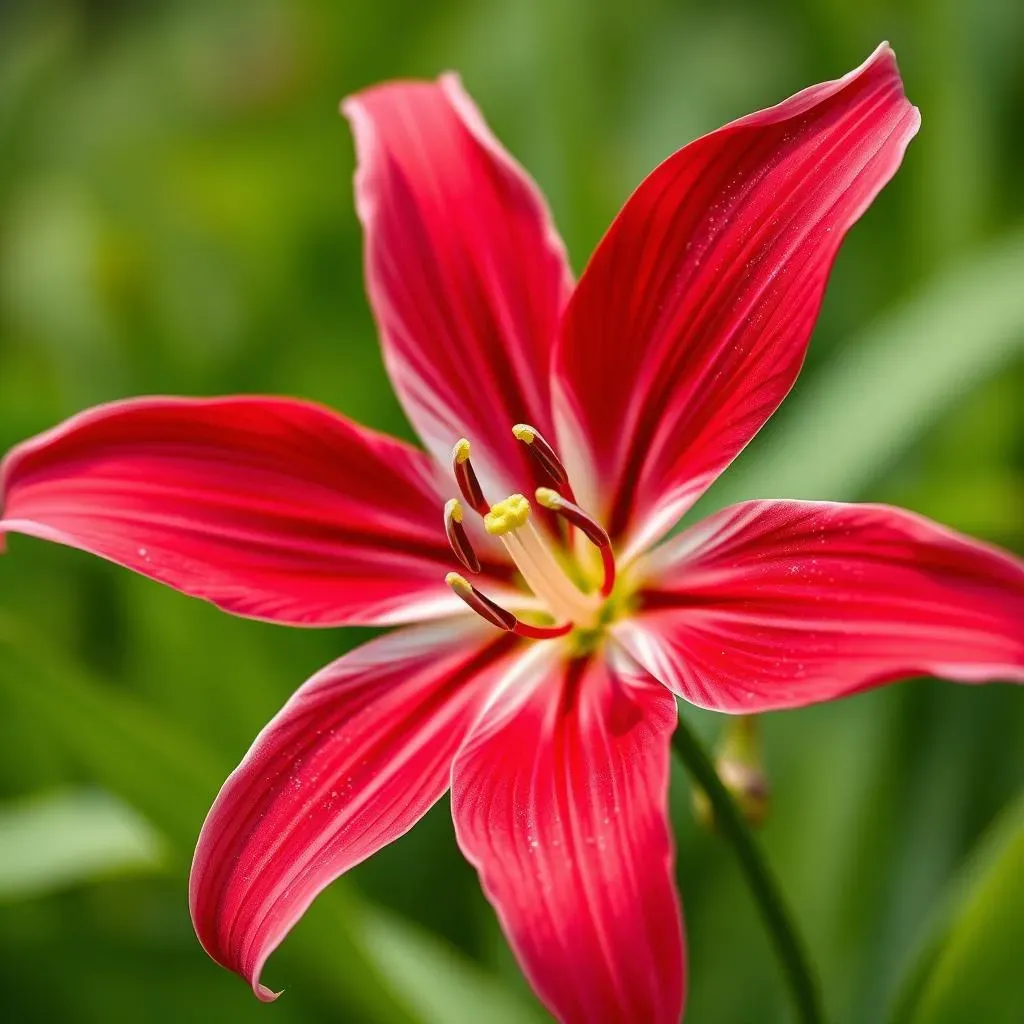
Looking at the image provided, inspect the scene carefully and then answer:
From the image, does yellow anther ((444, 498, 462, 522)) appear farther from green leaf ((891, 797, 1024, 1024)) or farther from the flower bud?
green leaf ((891, 797, 1024, 1024))

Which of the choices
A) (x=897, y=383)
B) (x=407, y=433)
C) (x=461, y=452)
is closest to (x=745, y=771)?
(x=461, y=452)

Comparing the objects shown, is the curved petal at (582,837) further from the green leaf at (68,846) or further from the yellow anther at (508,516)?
the green leaf at (68,846)

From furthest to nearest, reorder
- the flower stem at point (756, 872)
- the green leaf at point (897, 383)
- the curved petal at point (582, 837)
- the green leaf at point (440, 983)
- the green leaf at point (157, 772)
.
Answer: the green leaf at point (897, 383) → the green leaf at point (440, 983) → the green leaf at point (157, 772) → the flower stem at point (756, 872) → the curved petal at point (582, 837)

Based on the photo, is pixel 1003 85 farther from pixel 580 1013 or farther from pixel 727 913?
pixel 580 1013

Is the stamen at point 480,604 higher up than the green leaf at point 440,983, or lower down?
higher up

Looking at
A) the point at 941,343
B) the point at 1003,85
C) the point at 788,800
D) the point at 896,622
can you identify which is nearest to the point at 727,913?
the point at 788,800

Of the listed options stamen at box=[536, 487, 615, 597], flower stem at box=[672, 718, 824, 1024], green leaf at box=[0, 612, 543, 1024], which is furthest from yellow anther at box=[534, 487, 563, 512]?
green leaf at box=[0, 612, 543, 1024]

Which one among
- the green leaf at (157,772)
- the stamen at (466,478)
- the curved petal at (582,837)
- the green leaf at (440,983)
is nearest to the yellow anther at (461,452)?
the stamen at (466,478)
